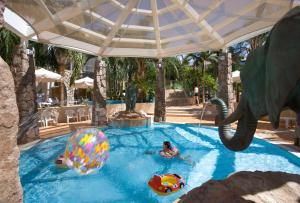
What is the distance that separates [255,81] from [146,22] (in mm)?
11844

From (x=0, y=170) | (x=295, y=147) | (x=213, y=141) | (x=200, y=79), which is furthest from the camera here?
(x=200, y=79)

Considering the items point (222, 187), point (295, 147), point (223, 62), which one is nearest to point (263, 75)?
point (222, 187)

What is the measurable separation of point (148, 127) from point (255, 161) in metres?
8.86

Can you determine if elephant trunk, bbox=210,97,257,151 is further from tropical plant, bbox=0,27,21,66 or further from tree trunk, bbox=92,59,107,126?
tropical plant, bbox=0,27,21,66

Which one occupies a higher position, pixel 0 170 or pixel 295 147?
pixel 0 170

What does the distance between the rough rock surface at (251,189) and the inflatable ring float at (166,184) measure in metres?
2.21

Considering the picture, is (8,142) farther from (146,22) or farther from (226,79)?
(226,79)

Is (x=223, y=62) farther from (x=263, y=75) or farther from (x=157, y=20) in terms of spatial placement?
(x=263, y=75)

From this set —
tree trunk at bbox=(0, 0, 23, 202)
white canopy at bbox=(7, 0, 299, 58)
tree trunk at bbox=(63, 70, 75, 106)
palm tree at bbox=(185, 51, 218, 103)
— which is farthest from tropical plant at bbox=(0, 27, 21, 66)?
palm tree at bbox=(185, 51, 218, 103)

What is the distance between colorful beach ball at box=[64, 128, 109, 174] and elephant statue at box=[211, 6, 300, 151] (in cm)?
365

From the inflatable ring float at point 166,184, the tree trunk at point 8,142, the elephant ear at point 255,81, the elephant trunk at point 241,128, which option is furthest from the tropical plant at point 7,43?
the elephant ear at point 255,81

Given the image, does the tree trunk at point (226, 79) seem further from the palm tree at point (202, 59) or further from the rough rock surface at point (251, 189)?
the palm tree at point (202, 59)

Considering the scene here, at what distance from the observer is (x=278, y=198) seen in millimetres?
3344

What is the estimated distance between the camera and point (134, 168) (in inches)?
346
